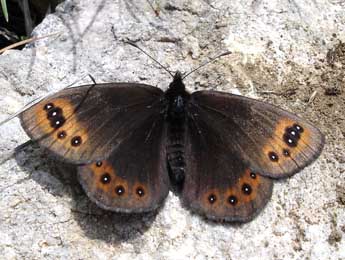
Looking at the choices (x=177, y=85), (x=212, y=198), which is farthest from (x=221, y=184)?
(x=177, y=85)

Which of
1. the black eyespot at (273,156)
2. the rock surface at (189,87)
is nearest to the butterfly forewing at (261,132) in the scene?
the black eyespot at (273,156)

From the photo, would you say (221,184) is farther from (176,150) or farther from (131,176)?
(131,176)

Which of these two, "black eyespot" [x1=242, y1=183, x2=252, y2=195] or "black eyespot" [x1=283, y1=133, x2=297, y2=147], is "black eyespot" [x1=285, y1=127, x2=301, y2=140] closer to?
"black eyespot" [x1=283, y1=133, x2=297, y2=147]

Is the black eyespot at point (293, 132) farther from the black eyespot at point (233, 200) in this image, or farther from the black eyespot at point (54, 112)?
the black eyespot at point (54, 112)

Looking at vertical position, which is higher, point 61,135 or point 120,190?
point 61,135

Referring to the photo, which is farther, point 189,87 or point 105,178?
point 189,87

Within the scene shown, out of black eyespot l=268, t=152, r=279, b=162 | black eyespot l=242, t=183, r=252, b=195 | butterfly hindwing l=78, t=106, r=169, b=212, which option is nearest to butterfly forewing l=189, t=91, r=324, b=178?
black eyespot l=268, t=152, r=279, b=162
